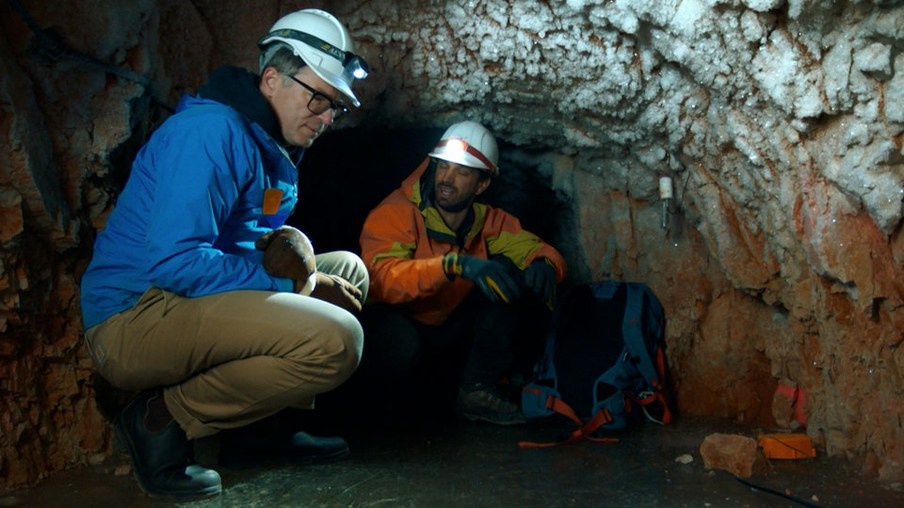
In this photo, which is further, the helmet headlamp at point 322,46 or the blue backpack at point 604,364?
the blue backpack at point 604,364

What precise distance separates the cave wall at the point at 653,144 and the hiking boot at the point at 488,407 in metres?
0.93

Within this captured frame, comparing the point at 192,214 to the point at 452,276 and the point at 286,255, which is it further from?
the point at 452,276

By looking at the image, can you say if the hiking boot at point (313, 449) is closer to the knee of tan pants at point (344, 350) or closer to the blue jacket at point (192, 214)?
the knee of tan pants at point (344, 350)

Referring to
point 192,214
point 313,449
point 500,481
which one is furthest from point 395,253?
point 192,214

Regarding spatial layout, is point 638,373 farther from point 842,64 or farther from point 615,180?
point 842,64

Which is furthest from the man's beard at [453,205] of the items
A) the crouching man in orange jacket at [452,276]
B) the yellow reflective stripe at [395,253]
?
the yellow reflective stripe at [395,253]

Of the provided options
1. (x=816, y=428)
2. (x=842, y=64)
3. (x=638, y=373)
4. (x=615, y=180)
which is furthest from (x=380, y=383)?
(x=842, y=64)

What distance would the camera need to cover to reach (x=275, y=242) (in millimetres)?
3180

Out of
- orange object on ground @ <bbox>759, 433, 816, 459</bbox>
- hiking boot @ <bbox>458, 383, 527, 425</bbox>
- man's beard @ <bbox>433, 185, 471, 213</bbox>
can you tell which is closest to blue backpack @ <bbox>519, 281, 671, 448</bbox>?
hiking boot @ <bbox>458, 383, 527, 425</bbox>

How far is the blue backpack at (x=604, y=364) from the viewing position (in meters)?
4.34

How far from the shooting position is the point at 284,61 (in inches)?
132

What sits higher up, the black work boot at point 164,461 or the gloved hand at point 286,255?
the gloved hand at point 286,255

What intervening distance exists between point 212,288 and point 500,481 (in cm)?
135

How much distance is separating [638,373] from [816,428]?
0.96 m
